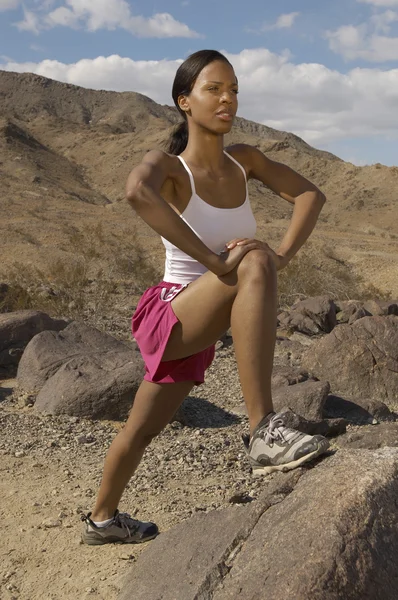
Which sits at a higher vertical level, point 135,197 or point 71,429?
point 135,197

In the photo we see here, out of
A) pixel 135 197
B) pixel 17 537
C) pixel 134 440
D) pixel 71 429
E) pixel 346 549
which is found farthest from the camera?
pixel 71 429

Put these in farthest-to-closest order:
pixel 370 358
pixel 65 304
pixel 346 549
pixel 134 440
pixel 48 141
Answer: pixel 48 141
pixel 65 304
pixel 370 358
pixel 134 440
pixel 346 549

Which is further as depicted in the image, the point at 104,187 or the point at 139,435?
the point at 104,187

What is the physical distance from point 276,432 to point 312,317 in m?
7.43

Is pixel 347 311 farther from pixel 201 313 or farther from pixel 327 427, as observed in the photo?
pixel 201 313

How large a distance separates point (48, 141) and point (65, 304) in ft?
119

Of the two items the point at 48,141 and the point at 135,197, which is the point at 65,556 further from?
the point at 48,141

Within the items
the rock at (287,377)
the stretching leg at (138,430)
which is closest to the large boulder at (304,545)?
the stretching leg at (138,430)

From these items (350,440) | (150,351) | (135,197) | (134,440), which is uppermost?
(135,197)

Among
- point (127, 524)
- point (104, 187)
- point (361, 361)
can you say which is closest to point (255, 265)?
point (127, 524)

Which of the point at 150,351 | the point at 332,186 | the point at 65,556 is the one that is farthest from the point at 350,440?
the point at 332,186

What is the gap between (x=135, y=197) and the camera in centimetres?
240

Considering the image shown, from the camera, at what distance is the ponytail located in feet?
9.25

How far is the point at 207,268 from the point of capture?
2518mm
